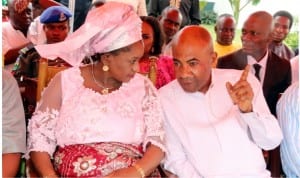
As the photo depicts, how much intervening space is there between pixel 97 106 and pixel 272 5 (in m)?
3.23

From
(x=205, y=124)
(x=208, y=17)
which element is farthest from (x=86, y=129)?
(x=208, y=17)

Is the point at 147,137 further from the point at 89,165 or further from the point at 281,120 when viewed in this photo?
the point at 281,120

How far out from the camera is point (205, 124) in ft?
7.02

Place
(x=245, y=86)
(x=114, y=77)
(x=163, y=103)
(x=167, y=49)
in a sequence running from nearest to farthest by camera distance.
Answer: (x=245, y=86)
(x=114, y=77)
(x=163, y=103)
(x=167, y=49)

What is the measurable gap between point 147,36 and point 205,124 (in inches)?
36.7

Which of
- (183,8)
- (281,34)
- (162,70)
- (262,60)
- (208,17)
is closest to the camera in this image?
(162,70)

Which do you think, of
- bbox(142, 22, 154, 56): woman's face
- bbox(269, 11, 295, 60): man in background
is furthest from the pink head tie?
bbox(269, 11, 295, 60): man in background

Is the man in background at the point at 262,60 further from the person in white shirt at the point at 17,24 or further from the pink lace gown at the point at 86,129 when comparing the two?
the person in white shirt at the point at 17,24

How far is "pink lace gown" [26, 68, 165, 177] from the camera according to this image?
1.93 meters

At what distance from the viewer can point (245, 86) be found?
191cm

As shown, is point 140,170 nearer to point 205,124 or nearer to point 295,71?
point 205,124

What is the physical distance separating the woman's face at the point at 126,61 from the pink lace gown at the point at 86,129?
0.11m

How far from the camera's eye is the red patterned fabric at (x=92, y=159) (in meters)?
1.92

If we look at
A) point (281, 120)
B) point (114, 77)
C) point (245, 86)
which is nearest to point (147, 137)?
point (114, 77)
